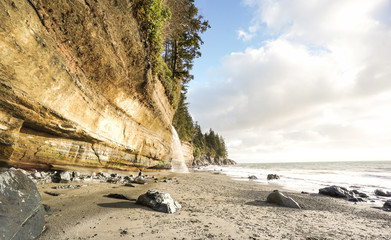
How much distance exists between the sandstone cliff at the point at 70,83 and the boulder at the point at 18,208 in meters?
2.97

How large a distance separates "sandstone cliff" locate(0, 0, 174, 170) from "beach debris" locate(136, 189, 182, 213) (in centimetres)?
414

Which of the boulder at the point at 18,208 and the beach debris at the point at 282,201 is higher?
the boulder at the point at 18,208

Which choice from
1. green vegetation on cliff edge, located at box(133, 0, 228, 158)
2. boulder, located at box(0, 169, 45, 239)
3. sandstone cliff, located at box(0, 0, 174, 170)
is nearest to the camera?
boulder, located at box(0, 169, 45, 239)

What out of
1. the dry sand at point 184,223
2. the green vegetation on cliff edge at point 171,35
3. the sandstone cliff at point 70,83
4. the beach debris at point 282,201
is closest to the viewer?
the dry sand at point 184,223

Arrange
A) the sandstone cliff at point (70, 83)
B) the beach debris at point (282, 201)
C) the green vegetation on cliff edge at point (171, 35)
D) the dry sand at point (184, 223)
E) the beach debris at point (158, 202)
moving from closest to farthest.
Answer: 1. the dry sand at point (184, 223)
2. the beach debris at point (158, 202)
3. the sandstone cliff at point (70, 83)
4. the beach debris at point (282, 201)
5. the green vegetation on cliff edge at point (171, 35)

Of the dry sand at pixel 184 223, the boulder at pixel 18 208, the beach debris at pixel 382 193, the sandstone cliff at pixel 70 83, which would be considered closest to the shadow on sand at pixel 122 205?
the dry sand at pixel 184 223

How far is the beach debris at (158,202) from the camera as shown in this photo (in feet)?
13.9

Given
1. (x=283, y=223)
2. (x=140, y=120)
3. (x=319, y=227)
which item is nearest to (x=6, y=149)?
(x=140, y=120)

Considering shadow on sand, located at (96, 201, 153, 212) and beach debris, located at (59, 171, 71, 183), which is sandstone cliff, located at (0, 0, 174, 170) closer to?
beach debris, located at (59, 171, 71, 183)

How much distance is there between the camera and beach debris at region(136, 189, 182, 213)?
4.24m

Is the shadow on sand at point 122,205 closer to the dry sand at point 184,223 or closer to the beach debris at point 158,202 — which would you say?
the dry sand at point 184,223

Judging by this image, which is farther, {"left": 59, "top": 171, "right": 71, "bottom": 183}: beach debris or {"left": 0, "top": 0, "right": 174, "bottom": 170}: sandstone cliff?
{"left": 59, "top": 171, "right": 71, "bottom": 183}: beach debris

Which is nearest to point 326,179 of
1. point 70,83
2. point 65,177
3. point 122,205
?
point 122,205

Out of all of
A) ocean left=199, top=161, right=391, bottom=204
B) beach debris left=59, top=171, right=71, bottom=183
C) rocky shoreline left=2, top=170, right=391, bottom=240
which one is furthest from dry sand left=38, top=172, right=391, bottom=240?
ocean left=199, top=161, right=391, bottom=204
